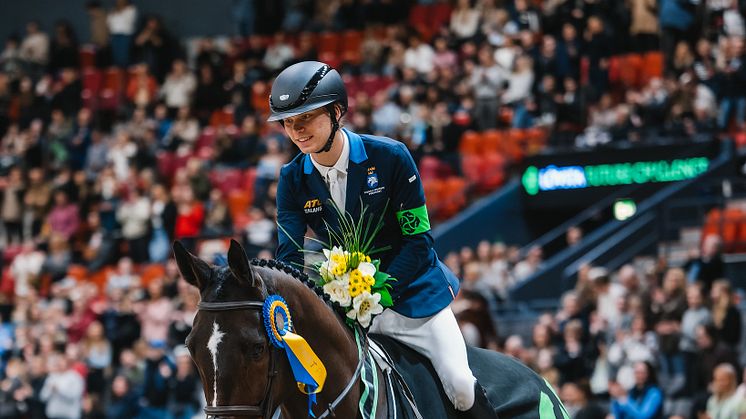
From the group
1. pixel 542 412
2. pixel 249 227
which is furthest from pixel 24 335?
pixel 542 412

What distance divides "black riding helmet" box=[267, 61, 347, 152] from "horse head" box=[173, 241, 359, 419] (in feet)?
2.19

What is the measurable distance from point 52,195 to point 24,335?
4.71 metres

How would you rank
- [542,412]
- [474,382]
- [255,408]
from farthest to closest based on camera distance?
[542,412], [474,382], [255,408]

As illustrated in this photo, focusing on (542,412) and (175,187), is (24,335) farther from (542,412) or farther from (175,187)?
(542,412)

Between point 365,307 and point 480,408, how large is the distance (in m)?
0.86

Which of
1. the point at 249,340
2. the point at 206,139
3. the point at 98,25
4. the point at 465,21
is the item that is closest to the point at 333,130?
the point at 249,340

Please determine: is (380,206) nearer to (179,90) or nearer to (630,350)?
(630,350)

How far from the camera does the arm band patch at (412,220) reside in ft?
20.2

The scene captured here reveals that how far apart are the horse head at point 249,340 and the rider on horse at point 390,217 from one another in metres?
0.58

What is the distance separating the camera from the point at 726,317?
13266mm

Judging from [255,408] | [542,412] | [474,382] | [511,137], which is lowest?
[511,137]

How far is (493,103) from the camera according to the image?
20250mm

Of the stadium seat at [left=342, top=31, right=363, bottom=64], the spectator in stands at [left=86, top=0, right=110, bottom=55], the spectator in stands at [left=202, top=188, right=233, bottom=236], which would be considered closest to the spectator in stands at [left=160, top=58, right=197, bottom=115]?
the stadium seat at [left=342, top=31, right=363, bottom=64]

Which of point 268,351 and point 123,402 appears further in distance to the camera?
point 123,402
